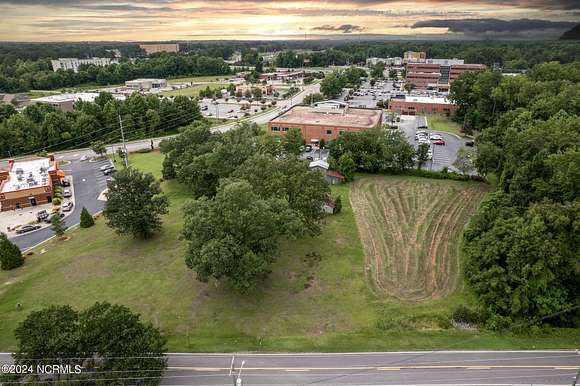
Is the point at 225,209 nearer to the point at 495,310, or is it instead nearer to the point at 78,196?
the point at 495,310

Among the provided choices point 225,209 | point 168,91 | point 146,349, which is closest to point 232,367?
point 146,349

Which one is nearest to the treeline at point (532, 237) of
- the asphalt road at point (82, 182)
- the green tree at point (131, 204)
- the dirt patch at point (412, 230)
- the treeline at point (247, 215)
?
the dirt patch at point (412, 230)

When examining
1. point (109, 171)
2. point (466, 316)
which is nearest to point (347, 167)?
point (466, 316)

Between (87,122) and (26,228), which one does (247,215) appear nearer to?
(26,228)

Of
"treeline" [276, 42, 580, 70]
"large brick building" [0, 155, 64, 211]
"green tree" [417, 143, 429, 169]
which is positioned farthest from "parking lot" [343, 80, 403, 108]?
"large brick building" [0, 155, 64, 211]

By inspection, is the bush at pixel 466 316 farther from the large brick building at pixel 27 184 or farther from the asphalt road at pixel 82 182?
the large brick building at pixel 27 184

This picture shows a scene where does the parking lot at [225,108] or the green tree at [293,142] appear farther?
the parking lot at [225,108]
